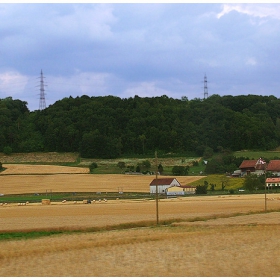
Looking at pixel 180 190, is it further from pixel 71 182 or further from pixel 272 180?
pixel 71 182

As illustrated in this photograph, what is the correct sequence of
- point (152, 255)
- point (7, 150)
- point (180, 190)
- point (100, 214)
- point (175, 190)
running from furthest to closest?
1. point (7, 150)
2. point (175, 190)
3. point (180, 190)
4. point (100, 214)
5. point (152, 255)

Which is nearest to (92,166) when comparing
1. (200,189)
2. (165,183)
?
(165,183)

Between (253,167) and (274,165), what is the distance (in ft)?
13.3

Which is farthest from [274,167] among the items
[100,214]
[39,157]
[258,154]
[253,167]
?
[100,214]

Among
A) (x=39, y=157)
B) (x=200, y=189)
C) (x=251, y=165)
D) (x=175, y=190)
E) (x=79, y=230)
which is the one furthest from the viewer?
(x=39, y=157)

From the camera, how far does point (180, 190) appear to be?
84375 millimetres

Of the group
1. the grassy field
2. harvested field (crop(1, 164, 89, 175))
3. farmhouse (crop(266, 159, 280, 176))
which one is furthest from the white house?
the grassy field

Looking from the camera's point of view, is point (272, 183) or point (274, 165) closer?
point (272, 183)

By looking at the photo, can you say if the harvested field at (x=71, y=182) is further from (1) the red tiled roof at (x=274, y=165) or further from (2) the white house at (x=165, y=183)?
(1) the red tiled roof at (x=274, y=165)

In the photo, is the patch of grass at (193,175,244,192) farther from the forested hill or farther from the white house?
the forested hill

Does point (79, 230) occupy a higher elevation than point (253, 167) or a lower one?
lower

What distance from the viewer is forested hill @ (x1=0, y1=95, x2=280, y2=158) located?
124 metres

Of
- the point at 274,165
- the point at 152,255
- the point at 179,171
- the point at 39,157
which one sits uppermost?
the point at 39,157

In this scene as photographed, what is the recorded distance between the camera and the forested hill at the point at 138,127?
123750mm
